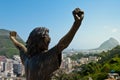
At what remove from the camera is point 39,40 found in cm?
326

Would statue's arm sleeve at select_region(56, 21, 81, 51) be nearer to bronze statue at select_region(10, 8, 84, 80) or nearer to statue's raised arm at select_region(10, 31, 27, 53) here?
bronze statue at select_region(10, 8, 84, 80)

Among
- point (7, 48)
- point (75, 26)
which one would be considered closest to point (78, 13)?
point (75, 26)

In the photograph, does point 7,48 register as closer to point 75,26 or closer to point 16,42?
point 16,42

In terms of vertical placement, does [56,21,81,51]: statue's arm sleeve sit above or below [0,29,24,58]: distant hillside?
below

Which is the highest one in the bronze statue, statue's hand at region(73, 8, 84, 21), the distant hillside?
the distant hillside

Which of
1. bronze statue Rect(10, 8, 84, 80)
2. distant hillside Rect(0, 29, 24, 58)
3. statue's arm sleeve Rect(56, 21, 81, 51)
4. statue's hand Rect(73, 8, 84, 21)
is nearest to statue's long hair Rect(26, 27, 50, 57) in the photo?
bronze statue Rect(10, 8, 84, 80)

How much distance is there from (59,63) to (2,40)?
174 meters

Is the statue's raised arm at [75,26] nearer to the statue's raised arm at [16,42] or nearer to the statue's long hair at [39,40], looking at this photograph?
the statue's long hair at [39,40]

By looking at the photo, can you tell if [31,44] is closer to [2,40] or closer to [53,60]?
[53,60]

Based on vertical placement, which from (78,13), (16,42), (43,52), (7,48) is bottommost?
(43,52)

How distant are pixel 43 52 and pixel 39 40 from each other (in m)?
0.10

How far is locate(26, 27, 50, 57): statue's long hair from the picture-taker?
325cm

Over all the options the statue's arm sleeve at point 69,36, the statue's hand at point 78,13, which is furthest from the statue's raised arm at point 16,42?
the statue's hand at point 78,13

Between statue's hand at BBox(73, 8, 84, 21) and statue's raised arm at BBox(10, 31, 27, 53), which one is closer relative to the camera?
statue's hand at BBox(73, 8, 84, 21)
